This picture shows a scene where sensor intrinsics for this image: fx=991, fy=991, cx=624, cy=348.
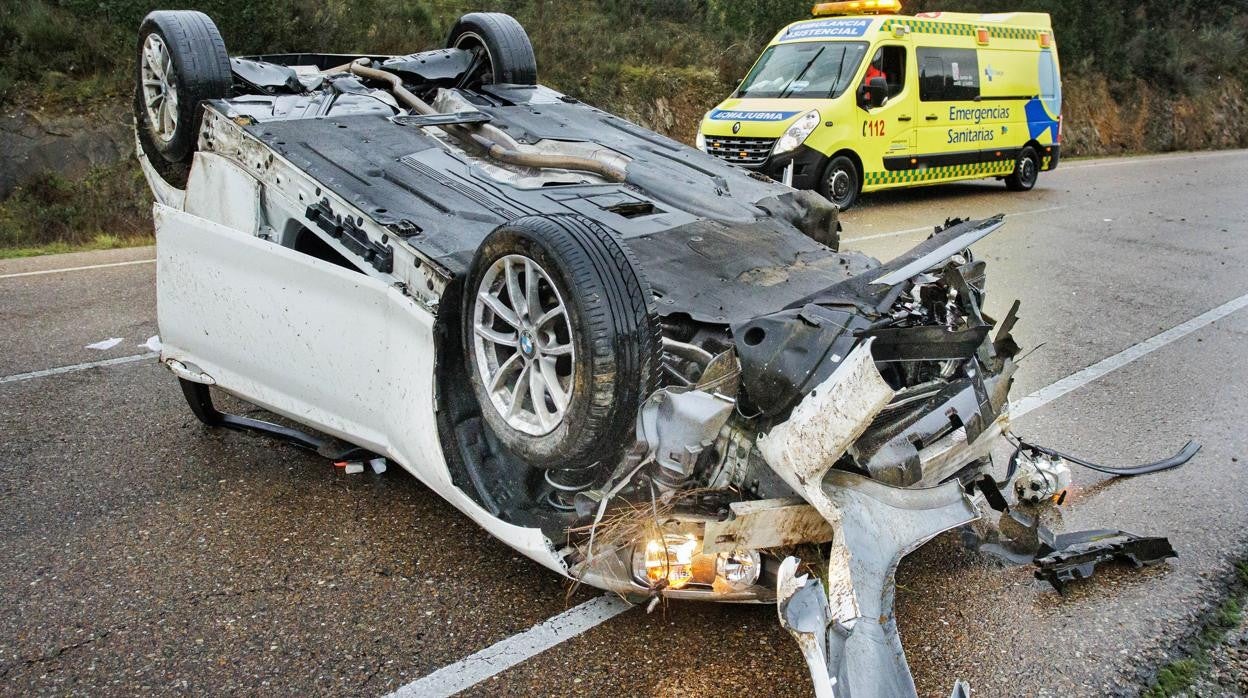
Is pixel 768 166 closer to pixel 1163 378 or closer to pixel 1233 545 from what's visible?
pixel 1163 378

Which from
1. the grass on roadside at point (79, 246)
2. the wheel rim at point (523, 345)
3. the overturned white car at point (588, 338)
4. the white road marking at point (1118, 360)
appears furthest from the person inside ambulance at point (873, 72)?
the wheel rim at point (523, 345)

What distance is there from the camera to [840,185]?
11484mm

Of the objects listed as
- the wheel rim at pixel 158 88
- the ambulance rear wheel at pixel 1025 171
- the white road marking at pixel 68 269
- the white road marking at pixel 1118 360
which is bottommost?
the white road marking at pixel 68 269

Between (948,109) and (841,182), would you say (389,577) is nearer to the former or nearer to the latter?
(841,182)

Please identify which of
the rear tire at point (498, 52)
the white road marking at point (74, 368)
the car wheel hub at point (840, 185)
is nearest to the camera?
the white road marking at point (74, 368)

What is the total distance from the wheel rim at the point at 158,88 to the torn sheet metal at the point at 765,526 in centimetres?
331

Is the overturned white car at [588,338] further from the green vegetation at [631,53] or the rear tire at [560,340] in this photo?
the green vegetation at [631,53]

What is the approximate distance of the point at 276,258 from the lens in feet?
12.2

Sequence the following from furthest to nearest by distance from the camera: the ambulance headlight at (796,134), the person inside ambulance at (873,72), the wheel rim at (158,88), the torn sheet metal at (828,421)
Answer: the person inside ambulance at (873,72), the ambulance headlight at (796,134), the wheel rim at (158,88), the torn sheet metal at (828,421)

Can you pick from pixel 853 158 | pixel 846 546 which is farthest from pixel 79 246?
pixel 846 546

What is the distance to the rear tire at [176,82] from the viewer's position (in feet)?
14.5

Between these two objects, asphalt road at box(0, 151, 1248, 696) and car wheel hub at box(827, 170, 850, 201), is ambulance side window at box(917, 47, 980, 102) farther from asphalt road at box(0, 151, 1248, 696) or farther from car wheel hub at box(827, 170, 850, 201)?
asphalt road at box(0, 151, 1248, 696)

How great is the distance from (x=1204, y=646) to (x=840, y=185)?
29.1ft

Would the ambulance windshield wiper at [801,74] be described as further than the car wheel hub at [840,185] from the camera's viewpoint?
Yes
